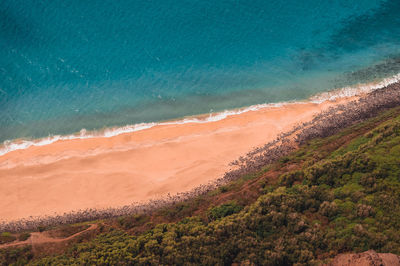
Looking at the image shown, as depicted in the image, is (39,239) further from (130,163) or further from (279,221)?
(279,221)

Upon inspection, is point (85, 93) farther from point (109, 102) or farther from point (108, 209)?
point (108, 209)

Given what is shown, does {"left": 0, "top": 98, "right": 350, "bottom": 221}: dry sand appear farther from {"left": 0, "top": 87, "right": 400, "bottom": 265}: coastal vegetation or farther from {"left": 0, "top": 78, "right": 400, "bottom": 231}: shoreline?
{"left": 0, "top": 87, "right": 400, "bottom": 265}: coastal vegetation

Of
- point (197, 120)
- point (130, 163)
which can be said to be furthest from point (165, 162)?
point (197, 120)

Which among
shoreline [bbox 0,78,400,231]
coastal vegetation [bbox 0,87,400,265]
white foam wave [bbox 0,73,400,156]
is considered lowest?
coastal vegetation [bbox 0,87,400,265]

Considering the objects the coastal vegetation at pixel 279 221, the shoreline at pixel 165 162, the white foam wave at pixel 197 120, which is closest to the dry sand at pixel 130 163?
the shoreline at pixel 165 162

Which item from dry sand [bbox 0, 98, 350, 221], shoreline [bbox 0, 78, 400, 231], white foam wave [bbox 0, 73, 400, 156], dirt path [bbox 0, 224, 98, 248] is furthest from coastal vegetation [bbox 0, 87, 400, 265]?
white foam wave [bbox 0, 73, 400, 156]

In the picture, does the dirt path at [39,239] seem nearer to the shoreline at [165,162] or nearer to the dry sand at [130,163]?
the shoreline at [165,162]
